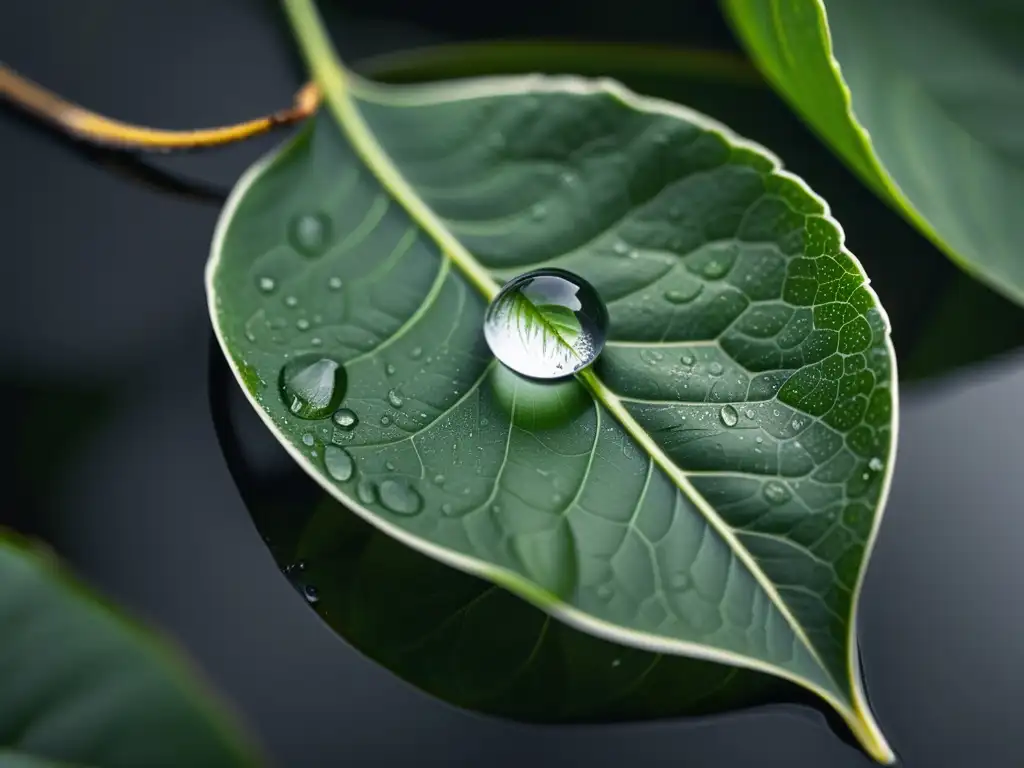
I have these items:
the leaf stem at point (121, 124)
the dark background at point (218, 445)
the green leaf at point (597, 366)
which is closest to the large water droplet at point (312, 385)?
the green leaf at point (597, 366)

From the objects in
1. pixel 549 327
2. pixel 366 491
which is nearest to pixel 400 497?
pixel 366 491

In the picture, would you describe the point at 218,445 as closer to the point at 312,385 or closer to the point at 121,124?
the point at 312,385

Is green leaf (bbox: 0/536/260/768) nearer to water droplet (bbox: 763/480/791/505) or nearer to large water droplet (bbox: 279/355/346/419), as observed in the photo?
large water droplet (bbox: 279/355/346/419)

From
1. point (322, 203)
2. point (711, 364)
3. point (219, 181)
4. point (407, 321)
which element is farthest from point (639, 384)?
point (219, 181)

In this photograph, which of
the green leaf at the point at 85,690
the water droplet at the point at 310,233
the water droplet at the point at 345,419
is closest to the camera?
the green leaf at the point at 85,690

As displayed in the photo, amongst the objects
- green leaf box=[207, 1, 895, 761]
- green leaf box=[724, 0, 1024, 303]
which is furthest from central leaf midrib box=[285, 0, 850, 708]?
green leaf box=[724, 0, 1024, 303]

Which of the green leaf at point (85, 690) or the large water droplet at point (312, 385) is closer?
the green leaf at point (85, 690)

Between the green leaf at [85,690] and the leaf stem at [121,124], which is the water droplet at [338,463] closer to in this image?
the green leaf at [85,690]
